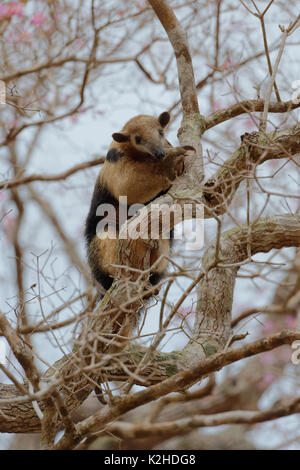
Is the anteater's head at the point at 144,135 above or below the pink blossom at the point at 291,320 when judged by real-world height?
above

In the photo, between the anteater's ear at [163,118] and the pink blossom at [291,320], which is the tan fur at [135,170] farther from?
the pink blossom at [291,320]

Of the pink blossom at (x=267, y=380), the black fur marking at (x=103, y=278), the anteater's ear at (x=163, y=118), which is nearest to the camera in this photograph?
the black fur marking at (x=103, y=278)

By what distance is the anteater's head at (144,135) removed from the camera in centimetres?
723

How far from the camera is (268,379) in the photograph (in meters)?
11.4

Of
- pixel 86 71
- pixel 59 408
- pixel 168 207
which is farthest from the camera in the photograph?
pixel 86 71

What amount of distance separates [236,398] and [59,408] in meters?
7.44

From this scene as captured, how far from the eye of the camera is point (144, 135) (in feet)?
24.5

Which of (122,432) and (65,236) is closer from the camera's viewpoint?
(122,432)

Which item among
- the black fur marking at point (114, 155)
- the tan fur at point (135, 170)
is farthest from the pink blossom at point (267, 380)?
the black fur marking at point (114, 155)

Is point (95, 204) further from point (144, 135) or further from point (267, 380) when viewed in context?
point (267, 380)

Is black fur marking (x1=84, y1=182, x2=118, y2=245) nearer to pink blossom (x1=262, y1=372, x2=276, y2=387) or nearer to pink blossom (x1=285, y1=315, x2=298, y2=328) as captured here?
pink blossom (x1=285, y1=315, x2=298, y2=328)

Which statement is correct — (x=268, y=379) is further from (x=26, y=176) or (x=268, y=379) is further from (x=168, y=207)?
(x=168, y=207)

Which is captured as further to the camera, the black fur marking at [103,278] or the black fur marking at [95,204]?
the black fur marking at [95,204]
